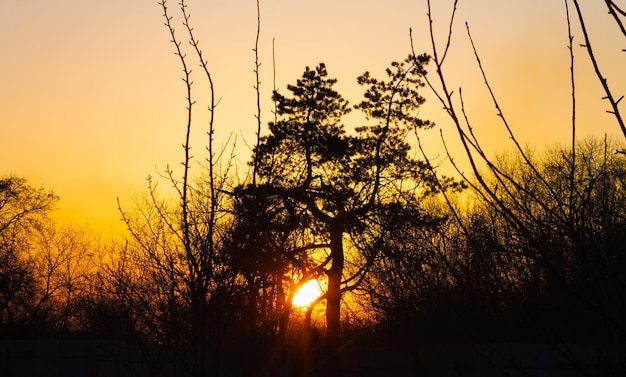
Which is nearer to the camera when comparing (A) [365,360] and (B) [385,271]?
(B) [385,271]

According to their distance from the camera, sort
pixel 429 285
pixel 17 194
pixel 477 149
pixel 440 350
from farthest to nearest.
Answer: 1. pixel 17 194
2. pixel 440 350
3. pixel 429 285
4. pixel 477 149

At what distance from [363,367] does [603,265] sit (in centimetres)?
1830

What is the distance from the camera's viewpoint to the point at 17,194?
34.4m

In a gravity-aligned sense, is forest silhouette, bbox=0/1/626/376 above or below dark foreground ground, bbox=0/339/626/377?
below

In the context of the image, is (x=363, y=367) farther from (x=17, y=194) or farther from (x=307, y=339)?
(x=17, y=194)

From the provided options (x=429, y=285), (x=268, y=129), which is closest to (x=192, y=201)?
(x=429, y=285)

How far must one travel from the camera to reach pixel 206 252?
4.45 m

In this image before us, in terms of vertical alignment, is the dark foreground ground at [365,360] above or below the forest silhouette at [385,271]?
above

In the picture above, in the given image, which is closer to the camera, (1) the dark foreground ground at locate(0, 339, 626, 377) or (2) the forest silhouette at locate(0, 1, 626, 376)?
(2) the forest silhouette at locate(0, 1, 626, 376)

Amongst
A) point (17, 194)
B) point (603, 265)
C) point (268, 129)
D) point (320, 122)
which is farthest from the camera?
point (17, 194)

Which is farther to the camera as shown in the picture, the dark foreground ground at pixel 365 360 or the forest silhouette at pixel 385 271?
the dark foreground ground at pixel 365 360

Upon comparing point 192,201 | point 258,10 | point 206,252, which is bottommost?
point 206,252

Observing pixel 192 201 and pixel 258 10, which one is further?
pixel 192 201

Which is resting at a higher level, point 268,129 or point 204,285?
point 268,129
